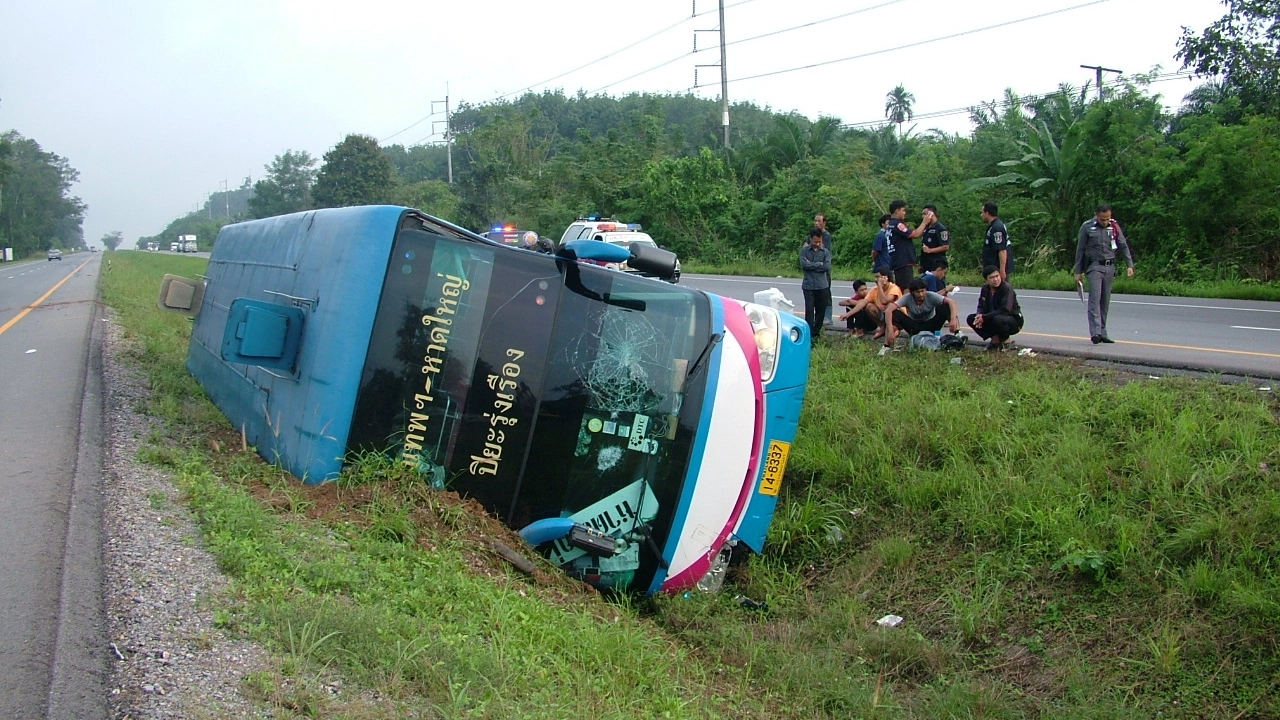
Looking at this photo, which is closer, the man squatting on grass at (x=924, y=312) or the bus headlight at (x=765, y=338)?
the bus headlight at (x=765, y=338)

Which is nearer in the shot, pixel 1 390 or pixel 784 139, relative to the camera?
pixel 1 390

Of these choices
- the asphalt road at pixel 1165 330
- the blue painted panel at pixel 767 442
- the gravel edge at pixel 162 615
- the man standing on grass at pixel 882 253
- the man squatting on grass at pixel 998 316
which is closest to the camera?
the gravel edge at pixel 162 615

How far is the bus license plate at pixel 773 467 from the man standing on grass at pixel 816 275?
563 cm

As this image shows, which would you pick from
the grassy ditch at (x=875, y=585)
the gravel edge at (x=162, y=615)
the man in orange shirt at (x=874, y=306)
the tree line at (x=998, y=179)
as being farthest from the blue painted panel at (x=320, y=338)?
the tree line at (x=998, y=179)

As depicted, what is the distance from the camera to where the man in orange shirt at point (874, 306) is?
36.2 feet

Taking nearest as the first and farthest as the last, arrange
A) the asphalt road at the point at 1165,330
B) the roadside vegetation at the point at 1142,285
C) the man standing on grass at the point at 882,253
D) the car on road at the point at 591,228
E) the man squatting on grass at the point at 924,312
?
the asphalt road at the point at 1165,330, the man squatting on grass at the point at 924,312, the man standing on grass at the point at 882,253, the roadside vegetation at the point at 1142,285, the car on road at the point at 591,228

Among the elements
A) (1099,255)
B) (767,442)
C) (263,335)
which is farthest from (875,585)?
(1099,255)

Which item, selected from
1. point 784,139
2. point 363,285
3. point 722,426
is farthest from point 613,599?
point 784,139

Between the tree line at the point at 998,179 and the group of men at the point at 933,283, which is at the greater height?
the tree line at the point at 998,179

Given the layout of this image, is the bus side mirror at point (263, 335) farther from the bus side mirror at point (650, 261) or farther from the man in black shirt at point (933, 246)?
the man in black shirt at point (933, 246)

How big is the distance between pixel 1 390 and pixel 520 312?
754 cm

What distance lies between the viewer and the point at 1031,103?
2731 cm

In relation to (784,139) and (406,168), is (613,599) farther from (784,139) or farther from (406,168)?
(406,168)

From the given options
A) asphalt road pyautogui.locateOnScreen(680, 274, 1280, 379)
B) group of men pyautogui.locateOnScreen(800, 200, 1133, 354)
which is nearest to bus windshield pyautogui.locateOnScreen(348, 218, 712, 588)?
group of men pyautogui.locateOnScreen(800, 200, 1133, 354)
